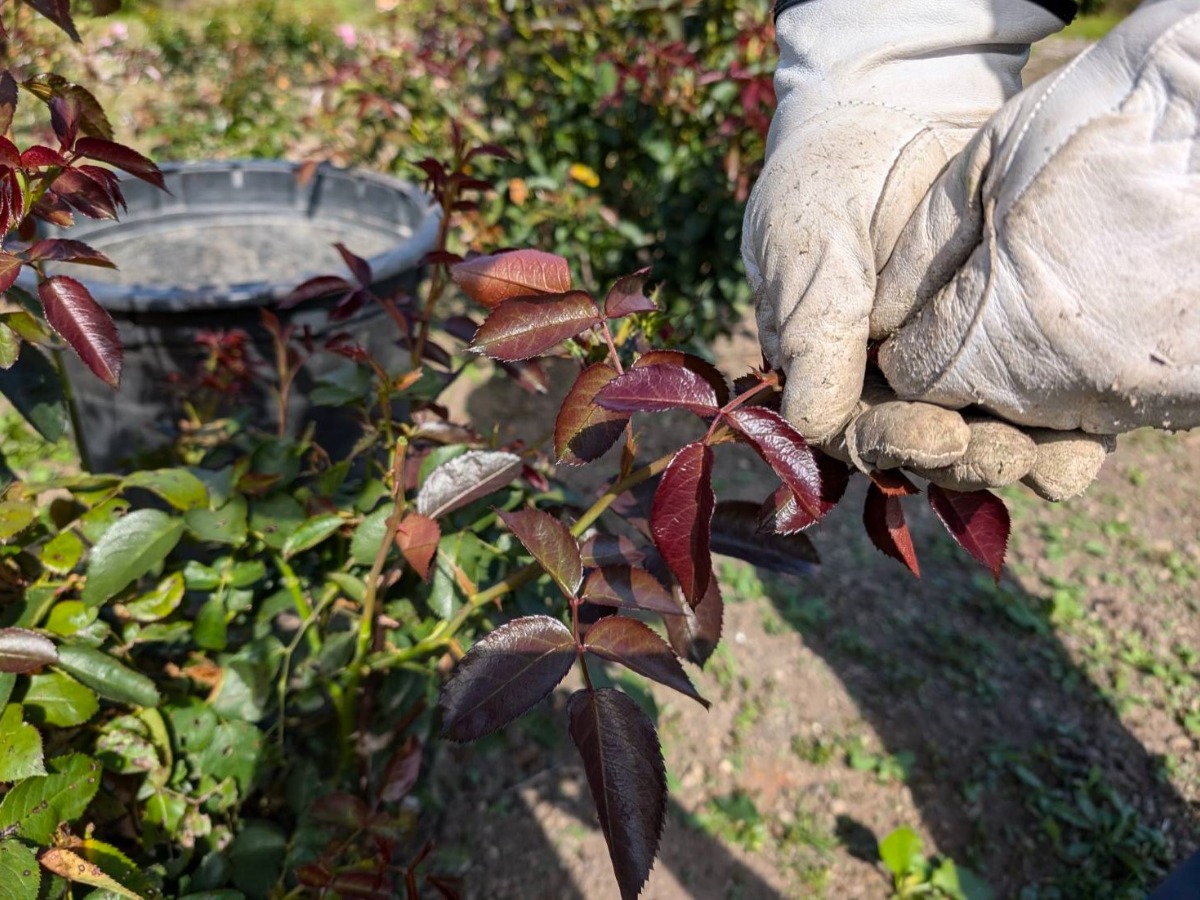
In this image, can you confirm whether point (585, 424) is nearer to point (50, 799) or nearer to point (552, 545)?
point (552, 545)

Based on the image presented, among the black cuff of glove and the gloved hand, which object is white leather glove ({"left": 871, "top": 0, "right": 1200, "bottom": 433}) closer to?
the gloved hand

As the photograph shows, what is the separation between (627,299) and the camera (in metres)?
0.98

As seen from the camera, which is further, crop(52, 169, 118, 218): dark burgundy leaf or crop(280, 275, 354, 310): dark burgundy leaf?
crop(280, 275, 354, 310): dark burgundy leaf

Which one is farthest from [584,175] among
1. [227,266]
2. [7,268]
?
[7,268]

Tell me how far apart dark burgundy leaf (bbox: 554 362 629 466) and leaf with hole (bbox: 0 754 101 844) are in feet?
2.16

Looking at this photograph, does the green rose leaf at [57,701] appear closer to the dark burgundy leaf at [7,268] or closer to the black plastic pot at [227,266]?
the dark burgundy leaf at [7,268]

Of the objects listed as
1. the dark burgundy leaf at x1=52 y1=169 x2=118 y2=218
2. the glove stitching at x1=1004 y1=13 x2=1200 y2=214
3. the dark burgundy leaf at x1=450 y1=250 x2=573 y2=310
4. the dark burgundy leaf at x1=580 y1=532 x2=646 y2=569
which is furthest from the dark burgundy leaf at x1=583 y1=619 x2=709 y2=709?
the dark burgundy leaf at x1=52 y1=169 x2=118 y2=218

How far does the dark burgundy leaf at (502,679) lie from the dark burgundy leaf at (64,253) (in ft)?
1.99

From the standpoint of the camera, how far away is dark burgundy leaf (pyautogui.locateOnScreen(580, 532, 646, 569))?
3.50 ft

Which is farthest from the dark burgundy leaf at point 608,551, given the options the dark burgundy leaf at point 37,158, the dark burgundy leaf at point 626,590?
the dark burgundy leaf at point 37,158

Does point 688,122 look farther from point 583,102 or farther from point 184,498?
point 184,498

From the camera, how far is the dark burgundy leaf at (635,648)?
0.87m

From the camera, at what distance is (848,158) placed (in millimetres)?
1001

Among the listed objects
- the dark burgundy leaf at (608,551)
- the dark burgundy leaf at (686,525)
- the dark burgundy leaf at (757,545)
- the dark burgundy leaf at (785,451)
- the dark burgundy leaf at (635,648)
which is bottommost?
the dark burgundy leaf at (757,545)
